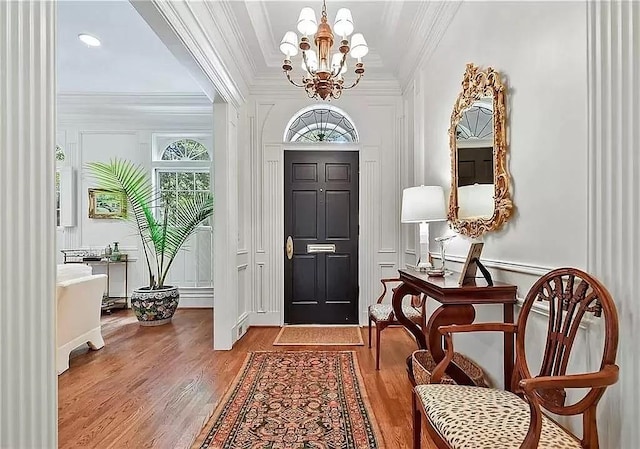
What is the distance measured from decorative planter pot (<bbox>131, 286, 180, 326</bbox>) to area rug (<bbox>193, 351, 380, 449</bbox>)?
6.44 ft

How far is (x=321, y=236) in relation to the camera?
16.6 feet

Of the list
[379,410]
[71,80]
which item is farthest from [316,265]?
[71,80]

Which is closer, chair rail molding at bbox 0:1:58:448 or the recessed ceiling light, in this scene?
chair rail molding at bbox 0:1:58:448

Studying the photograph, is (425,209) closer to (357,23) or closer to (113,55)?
(357,23)

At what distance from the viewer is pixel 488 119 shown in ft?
8.27

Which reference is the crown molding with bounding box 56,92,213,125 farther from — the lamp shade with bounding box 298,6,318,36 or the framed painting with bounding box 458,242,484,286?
the framed painting with bounding box 458,242,484,286

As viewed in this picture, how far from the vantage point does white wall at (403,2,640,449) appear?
1.40 m

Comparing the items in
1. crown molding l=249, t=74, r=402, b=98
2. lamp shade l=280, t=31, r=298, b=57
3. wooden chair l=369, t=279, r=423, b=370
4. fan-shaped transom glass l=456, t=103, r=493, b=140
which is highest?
crown molding l=249, t=74, r=402, b=98

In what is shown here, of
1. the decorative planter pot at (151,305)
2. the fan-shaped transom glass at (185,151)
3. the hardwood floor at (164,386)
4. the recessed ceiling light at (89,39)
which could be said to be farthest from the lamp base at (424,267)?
the fan-shaped transom glass at (185,151)

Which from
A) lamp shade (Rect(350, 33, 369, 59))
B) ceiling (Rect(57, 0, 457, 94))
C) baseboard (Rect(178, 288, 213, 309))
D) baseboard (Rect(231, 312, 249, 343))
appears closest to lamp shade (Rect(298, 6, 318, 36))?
lamp shade (Rect(350, 33, 369, 59))

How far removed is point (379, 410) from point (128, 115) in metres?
5.61

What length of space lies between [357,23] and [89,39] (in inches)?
104

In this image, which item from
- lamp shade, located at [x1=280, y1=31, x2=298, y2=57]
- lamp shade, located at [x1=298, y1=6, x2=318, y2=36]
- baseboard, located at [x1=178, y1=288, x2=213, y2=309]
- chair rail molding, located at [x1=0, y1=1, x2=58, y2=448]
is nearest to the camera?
chair rail molding, located at [x1=0, y1=1, x2=58, y2=448]

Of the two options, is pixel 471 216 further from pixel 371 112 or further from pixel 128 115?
pixel 128 115
